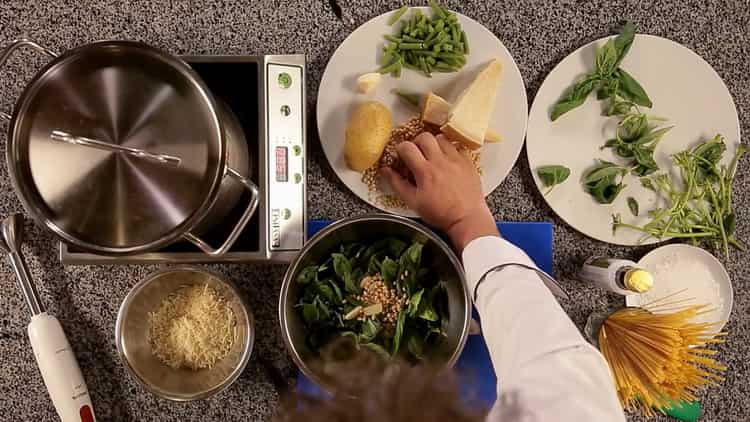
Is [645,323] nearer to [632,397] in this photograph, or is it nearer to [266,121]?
[632,397]

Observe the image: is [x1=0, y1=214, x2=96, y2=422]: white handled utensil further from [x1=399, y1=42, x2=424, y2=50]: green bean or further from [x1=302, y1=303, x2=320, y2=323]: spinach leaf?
[x1=399, y1=42, x2=424, y2=50]: green bean

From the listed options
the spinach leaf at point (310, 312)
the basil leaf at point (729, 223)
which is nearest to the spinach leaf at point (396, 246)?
the spinach leaf at point (310, 312)

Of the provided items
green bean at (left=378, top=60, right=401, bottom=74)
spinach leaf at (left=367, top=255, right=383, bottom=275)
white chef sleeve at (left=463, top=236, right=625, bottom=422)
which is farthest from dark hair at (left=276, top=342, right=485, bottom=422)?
green bean at (left=378, top=60, right=401, bottom=74)

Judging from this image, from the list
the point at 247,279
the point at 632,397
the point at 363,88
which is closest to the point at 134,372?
the point at 247,279

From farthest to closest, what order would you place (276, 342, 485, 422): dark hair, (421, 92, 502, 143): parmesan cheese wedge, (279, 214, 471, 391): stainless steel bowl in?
(421, 92, 502, 143): parmesan cheese wedge < (279, 214, 471, 391): stainless steel bowl < (276, 342, 485, 422): dark hair

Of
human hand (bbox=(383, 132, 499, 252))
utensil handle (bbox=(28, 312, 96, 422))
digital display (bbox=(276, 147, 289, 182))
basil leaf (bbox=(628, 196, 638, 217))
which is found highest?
digital display (bbox=(276, 147, 289, 182))

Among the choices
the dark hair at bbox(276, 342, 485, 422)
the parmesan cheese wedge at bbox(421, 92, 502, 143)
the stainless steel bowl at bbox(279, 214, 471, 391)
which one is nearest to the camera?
the dark hair at bbox(276, 342, 485, 422)

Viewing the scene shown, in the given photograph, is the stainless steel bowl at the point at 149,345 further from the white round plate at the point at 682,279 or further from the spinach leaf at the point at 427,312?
the white round plate at the point at 682,279

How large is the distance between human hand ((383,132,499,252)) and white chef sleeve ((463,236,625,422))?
7 cm

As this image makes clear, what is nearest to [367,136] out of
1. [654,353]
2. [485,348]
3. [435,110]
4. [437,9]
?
[435,110]

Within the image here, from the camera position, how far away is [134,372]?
0.67 m

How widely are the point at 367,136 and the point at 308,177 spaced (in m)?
0.11

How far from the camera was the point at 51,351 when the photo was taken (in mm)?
720

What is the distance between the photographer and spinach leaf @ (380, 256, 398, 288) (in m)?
0.67
